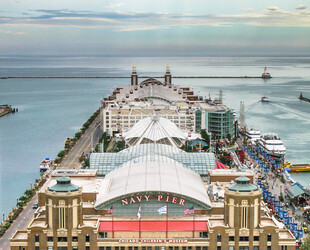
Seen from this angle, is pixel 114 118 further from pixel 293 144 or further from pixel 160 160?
pixel 160 160

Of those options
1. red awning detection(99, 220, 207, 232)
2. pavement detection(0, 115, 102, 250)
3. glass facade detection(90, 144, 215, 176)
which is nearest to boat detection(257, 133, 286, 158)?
pavement detection(0, 115, 102, 250)

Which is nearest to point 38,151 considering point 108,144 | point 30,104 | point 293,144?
point 108,144

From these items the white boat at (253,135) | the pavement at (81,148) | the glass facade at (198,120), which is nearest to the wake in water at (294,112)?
the white boat at (253,135)

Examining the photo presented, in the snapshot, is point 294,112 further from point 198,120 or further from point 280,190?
point 280,190

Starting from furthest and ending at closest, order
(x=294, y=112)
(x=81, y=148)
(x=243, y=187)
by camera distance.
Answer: (x=294, y=112)
(x=81, y=148)
(x=243, y=187)

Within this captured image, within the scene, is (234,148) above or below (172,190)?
below

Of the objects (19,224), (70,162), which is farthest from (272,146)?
(19,224)
